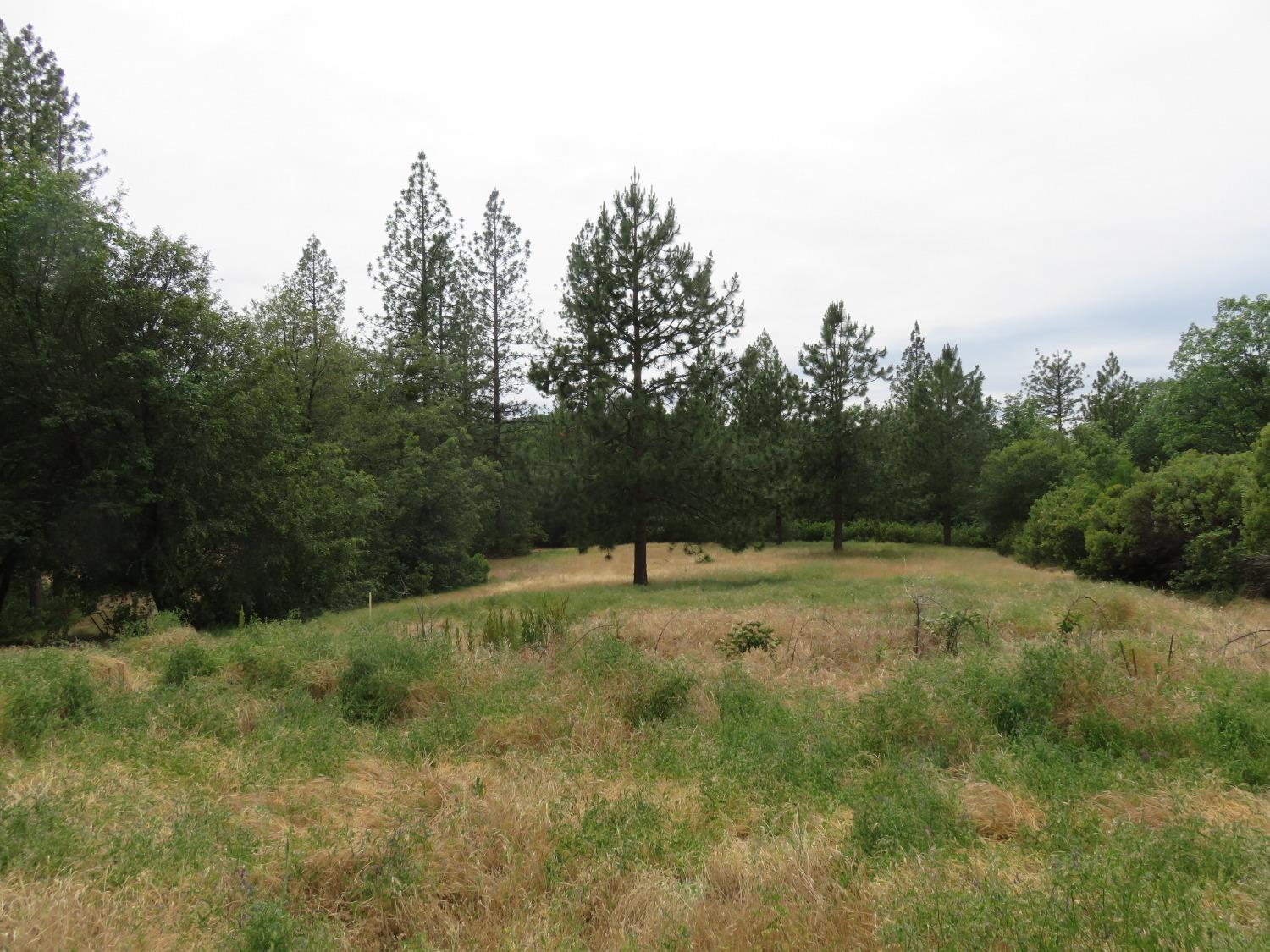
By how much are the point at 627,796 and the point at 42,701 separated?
5.17 meters

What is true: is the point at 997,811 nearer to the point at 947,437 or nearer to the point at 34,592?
the point at 34,592

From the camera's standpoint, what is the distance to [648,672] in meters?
7.39

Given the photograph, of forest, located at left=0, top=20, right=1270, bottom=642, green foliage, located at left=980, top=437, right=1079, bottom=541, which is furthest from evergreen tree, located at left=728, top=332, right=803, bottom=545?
green foliage, located at left=980, top=437, right=1079, bottom=541

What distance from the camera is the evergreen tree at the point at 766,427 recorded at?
2289 centimetres

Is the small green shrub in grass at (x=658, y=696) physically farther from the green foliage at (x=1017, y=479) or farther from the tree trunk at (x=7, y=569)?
the green foliage at (x=1017, y=479)

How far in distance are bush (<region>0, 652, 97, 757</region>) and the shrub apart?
7132mm

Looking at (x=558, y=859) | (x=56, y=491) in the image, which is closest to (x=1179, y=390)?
(x=558, y=859)

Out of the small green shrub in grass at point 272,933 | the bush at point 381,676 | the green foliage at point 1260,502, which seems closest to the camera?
the small green shrub in grass at point 272,933

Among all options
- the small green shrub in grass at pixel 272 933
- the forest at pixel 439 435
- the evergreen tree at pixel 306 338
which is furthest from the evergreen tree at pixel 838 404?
the small green shrub in grass at pixel 272 933

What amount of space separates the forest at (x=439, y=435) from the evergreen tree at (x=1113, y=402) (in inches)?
497

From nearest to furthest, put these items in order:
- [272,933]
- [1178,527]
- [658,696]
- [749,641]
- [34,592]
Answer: [272,933] < [658,696] < [749,641] < [1178,527] < [34,592]

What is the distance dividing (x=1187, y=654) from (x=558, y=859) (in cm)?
756

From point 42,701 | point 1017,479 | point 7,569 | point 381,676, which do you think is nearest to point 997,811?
point 381,676

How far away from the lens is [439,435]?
32406mm
